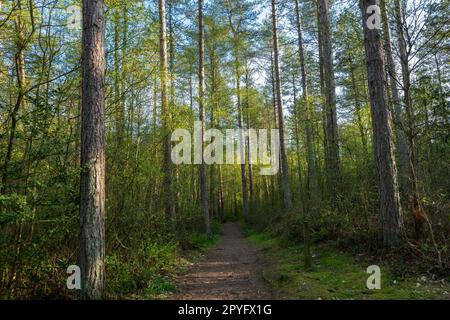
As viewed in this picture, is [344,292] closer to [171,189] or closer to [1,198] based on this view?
[1,198]

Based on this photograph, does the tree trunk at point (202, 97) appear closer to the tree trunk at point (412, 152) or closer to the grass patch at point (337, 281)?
the grass patch at point (337, 281)

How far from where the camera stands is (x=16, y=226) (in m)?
4.21

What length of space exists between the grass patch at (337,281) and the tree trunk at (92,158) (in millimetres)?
2887

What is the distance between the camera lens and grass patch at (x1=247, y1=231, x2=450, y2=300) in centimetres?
424

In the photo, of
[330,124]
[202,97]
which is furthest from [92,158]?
[202,97]

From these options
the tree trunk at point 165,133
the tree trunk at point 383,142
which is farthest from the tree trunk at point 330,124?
the tree trunk at point 165,133

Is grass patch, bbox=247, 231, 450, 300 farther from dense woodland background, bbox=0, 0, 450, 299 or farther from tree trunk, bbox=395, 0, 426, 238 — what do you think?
tree trunk, bbox=395, 0, 426, 238

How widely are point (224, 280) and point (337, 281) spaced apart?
2311 millimetres

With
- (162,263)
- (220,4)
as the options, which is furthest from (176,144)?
(220,4)

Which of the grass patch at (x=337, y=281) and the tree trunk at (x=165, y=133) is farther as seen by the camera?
the tree trunk at (x=165, y=133)

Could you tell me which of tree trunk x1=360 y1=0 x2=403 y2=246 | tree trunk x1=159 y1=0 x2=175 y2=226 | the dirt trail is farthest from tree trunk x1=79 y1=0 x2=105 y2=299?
tree trunk x1=360 y1=0 x2=403 y2=246

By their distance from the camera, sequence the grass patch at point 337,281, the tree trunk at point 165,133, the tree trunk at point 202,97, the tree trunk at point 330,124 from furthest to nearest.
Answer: the tree trunk at point 202,97 → the tree trunk at point 330,124 → the tree trunk at point 165,133 → the grass patch at point 337,281

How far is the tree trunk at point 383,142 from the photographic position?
574 centimetres

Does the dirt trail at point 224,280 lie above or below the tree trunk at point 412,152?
below
